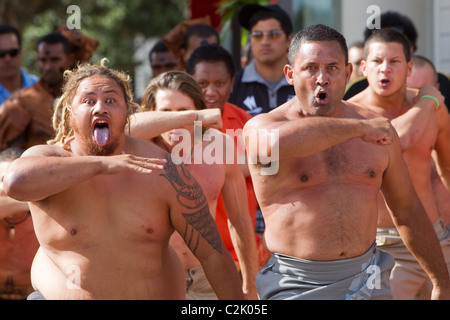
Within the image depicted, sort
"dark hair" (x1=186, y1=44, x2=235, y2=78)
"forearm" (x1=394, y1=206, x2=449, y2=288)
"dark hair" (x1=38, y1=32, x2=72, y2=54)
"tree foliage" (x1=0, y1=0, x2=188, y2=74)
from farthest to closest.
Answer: "tree foliage" (x1=0, y1=0, x2=188, y2=74), "dark hair" (x1=38, y1=32, x2=72, y2=54), "dark hair" (x1=186, y1=44, x2=235, y2=78), "forearm" (x1=394, y1=206, x2=449, y2=288)

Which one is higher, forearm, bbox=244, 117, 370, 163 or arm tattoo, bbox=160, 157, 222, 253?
forearm, bbox=244, 117, 370, 163

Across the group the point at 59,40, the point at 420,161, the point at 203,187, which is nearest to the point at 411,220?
the point at 420,161

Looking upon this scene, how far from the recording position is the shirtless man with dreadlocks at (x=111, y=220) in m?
4.25

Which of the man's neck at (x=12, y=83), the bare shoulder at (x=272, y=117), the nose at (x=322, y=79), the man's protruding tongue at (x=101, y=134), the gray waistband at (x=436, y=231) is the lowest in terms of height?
the gray waistband at (x=436, y=231)

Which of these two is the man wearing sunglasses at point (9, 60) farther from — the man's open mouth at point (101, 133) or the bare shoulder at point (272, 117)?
the bare shoulder at point (272, 117)

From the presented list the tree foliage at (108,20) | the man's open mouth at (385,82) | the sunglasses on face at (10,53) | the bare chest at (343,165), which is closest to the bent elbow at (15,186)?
the bare chest at (343,165)

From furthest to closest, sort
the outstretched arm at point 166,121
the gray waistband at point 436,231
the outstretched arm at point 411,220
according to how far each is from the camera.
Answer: the gray waistband at point 436,231 → the outstretched arm at point 166,121 → the outstretched arm at point 411,220

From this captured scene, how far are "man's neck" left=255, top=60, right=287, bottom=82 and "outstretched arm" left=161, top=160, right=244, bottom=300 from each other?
10.3 feet

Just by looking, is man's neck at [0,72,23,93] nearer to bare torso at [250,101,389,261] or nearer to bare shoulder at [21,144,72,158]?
bare shoulder at [21,144,72,158]

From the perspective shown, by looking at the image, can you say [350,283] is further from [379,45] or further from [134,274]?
[379,45]

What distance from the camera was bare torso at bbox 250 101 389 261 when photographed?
4312mm

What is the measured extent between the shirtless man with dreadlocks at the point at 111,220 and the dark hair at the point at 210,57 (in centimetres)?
233

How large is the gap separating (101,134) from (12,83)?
513 cm

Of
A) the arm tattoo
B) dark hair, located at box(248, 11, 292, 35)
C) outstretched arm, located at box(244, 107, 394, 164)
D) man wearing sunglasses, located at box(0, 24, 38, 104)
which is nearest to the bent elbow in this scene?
the arm tattoo
